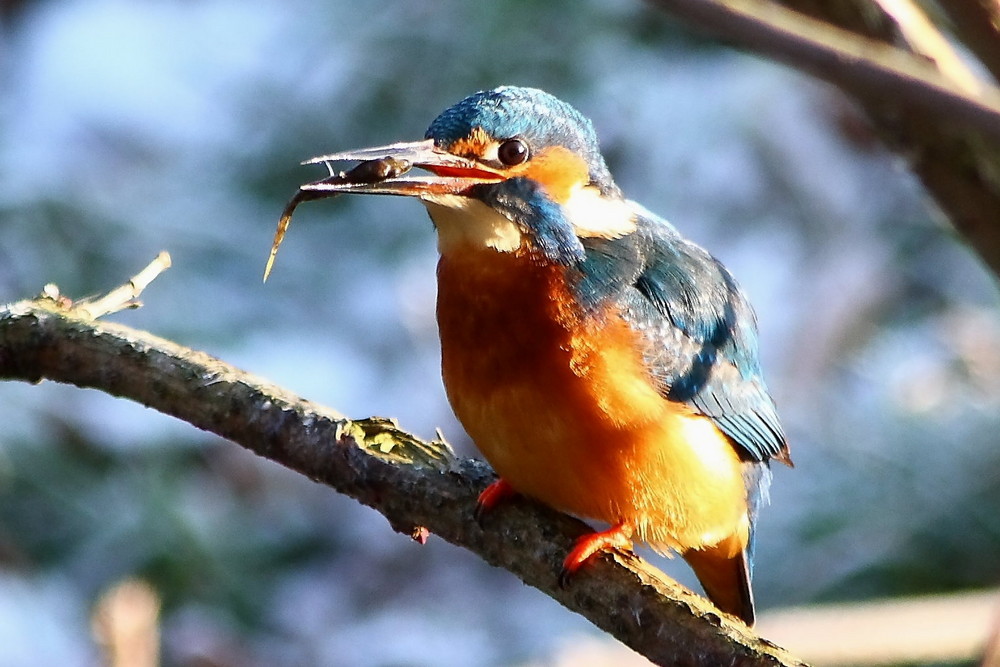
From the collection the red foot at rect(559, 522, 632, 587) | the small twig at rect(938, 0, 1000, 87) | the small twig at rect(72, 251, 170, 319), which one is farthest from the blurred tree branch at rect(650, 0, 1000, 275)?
the small twig at rect(72, 251, 170, 319)

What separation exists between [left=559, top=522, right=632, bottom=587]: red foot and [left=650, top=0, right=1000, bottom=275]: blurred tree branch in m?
0.73

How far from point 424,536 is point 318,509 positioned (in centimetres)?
336

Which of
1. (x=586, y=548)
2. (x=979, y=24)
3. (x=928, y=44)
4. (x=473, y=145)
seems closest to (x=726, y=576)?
(x=586, y=548)

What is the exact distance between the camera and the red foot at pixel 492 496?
2.09 meters

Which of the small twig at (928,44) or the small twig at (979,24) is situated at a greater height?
the small twig at (928,44)

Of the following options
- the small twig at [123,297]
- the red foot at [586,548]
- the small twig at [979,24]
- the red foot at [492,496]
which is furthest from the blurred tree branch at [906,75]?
the small twig at [123,297]

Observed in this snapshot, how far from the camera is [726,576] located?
2.65 meters

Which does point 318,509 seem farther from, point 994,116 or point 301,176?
point 994,116

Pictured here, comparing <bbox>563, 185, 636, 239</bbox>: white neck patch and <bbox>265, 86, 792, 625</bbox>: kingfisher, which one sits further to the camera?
<bbox>563, 185, 636, 239</bbox>: white neck patch

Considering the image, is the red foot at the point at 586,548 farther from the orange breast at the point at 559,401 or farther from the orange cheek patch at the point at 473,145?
the orange cheek patch at the point at 473,145

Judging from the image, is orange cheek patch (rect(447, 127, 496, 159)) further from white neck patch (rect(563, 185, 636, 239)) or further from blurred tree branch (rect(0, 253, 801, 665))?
blurred tree branch (rect(0, 253, 801, 665))

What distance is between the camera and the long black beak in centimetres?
192

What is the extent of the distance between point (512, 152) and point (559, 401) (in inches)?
17.3

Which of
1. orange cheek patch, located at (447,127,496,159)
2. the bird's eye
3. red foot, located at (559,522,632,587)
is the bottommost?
red foot, located at (559,522,632,587)
